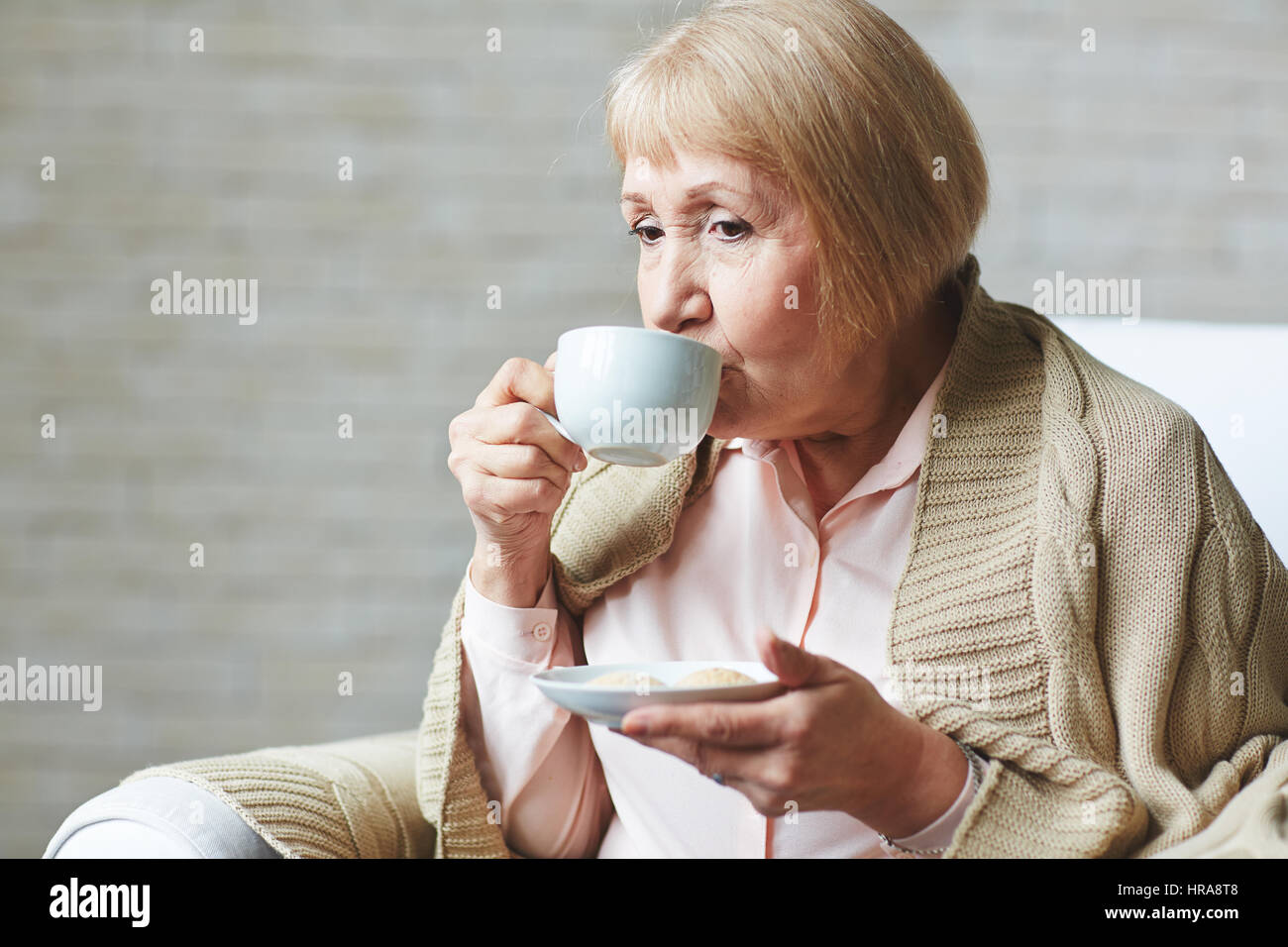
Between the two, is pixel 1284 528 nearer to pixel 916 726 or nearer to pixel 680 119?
pixel 916 726

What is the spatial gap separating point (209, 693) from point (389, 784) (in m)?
1.61

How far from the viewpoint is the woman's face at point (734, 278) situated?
3.74 ft

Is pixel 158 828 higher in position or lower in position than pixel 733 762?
lower

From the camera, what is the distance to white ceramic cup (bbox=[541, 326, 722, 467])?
988 millimetres

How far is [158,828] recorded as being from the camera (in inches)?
44.1

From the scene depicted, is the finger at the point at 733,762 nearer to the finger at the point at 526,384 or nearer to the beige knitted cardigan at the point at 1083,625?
the beige knitted cardigan at the point at 1083,625

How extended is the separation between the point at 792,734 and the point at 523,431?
428 millimetres

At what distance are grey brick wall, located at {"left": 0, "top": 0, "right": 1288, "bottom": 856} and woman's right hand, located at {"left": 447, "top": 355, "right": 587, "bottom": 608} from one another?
5.15 ft

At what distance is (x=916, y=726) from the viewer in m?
1.03
